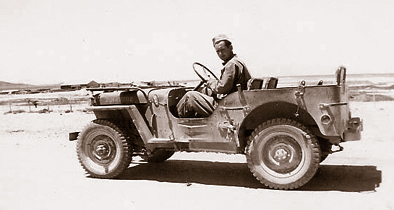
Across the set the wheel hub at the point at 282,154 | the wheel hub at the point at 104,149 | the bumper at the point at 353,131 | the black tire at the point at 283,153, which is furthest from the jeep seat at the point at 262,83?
the wheel hub at the point at 104,149

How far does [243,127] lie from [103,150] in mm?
2347

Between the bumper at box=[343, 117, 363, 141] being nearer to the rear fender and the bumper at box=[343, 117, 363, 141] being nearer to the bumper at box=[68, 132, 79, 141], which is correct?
the rear fender

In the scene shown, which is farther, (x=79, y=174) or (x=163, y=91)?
(x=79, y=174)

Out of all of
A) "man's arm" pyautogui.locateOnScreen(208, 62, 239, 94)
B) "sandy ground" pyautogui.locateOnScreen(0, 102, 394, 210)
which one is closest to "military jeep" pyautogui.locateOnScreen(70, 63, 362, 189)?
"man's arm" pyautogui.locateOnScreen(208, 62, 239, 94)

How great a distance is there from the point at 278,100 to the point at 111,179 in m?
2.96

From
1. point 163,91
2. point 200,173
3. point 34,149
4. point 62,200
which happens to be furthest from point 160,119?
point 34,149

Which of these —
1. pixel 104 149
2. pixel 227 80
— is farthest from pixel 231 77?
pixel 104 149

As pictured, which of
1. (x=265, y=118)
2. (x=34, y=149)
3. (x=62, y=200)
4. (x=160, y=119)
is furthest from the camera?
(x=34, y=149)

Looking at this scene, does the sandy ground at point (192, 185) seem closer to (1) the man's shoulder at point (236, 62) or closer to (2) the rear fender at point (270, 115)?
(2) the rear fender at point (270, 115)

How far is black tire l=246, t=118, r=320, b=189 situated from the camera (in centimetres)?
568

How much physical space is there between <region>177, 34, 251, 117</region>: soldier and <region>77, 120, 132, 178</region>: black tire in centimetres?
114

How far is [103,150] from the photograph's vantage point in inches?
279

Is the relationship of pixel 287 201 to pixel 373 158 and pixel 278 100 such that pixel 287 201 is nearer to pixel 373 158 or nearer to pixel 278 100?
pixel 278 100

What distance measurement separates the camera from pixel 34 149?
34.6 ft
